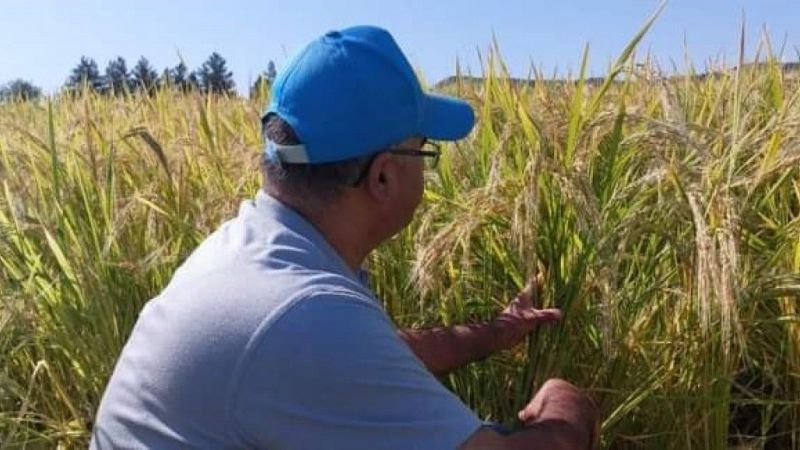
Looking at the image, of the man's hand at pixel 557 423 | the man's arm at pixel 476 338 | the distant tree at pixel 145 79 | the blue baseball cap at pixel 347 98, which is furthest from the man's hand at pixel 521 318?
the distant tree at pixel 145 79

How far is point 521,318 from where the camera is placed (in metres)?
1.92

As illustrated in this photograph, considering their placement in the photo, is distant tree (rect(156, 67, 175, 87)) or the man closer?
the man

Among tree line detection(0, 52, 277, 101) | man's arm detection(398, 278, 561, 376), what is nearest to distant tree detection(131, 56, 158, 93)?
tree line detection(0, 52, 277, 101)

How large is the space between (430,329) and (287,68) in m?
0.61

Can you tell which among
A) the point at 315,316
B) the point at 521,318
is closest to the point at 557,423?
the point at 521,318

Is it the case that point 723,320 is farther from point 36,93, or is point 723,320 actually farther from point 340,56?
point 36,93

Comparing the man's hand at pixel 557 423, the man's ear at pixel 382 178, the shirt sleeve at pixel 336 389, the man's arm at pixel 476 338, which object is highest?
the man's ear at pixel 382 178

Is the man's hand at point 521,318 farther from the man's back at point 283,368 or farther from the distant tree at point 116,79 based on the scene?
the distant tree at point 116,79

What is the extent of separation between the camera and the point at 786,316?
6.39 feet

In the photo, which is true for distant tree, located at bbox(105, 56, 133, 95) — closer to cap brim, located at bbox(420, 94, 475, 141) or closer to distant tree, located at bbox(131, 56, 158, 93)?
distant tree, located at bbox(131, 56, 158, 93)

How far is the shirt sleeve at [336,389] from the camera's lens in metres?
1.30

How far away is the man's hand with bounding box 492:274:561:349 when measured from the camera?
1.91 meters

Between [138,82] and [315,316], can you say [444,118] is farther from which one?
[138,82]

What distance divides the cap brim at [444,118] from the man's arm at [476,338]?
366 millimetres
